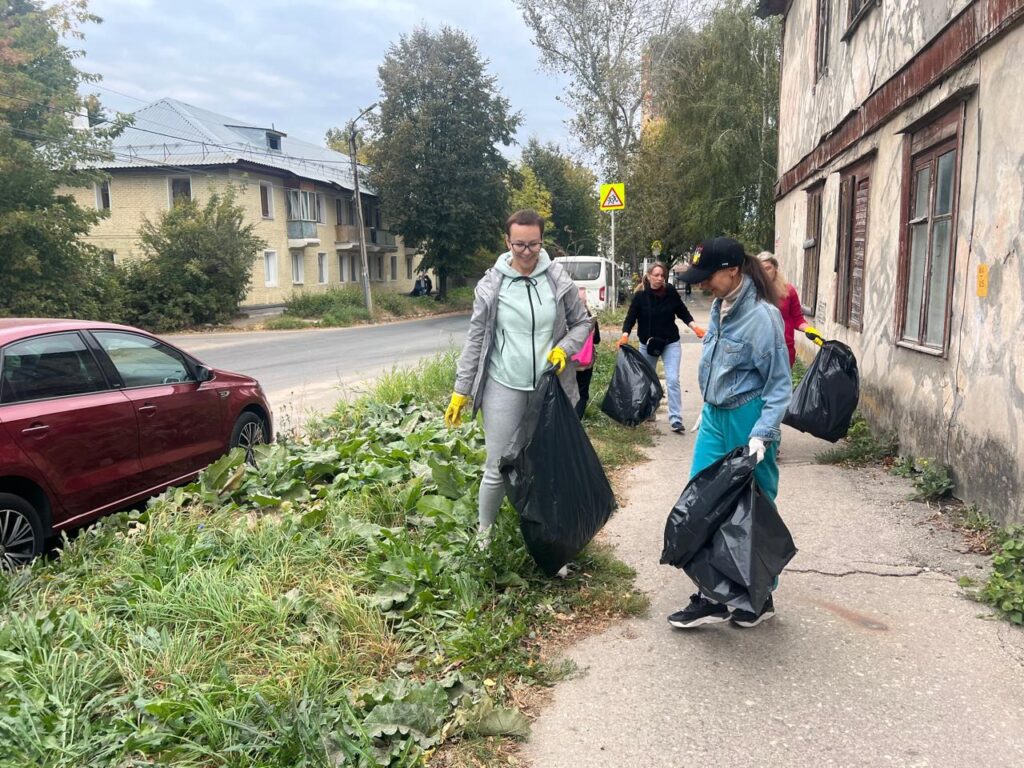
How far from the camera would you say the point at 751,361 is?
11.6 ft

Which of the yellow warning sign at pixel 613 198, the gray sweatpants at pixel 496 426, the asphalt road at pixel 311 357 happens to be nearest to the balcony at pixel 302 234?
the asphalt road at pixel 311 357

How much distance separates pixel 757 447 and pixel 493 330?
1435 mm

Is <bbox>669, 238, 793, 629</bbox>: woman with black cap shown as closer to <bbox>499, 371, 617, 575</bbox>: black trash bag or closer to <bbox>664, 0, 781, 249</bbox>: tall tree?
<bbox>499, 371, 617, 575</bbox>: black trash bag

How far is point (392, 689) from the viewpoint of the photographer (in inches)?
115

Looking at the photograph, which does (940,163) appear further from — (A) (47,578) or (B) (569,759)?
(A) (47,578)

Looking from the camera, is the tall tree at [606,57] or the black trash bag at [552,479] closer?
the black trash bag at [552,479]

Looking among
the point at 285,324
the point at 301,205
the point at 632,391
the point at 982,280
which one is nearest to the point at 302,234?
the point at 301,205

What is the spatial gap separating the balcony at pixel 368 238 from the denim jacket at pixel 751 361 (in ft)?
130

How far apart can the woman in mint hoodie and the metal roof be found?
28.3 metres

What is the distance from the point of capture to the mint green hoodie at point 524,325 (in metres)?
3.95

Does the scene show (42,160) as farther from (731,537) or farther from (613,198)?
(731,537)

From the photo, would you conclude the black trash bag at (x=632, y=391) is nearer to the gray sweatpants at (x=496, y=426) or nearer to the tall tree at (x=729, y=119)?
the gray sweatpants at (x=496, y=426)

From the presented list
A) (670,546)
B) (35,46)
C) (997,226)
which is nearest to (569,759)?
(670,546)

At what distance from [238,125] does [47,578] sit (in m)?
40.3
